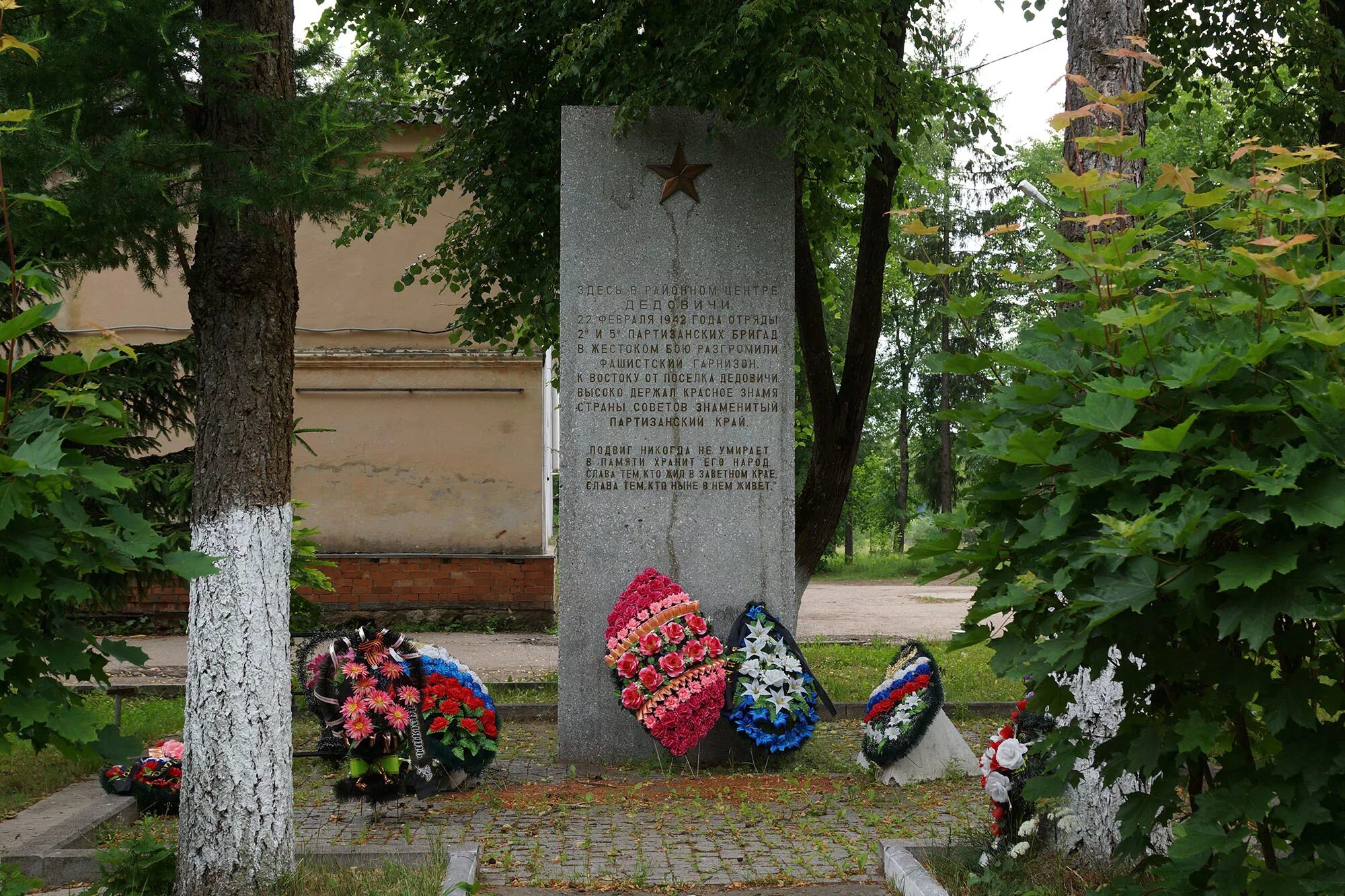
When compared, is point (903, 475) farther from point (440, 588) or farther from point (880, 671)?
point (880, 671)

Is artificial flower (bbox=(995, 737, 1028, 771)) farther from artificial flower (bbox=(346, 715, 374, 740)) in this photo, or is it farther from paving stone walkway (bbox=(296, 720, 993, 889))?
artificial flower (bbox=(346, 715, 374, 740))

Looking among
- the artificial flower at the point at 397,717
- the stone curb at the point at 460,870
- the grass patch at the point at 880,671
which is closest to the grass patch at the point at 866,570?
the grass patch at the point at 880,671

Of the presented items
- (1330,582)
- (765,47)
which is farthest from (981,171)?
Result: (1330,582)

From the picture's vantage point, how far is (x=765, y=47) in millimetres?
7090

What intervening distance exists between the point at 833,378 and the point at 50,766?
20.3 feet

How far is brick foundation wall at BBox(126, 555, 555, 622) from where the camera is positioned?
576 inches

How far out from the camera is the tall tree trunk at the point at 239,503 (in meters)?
4.41

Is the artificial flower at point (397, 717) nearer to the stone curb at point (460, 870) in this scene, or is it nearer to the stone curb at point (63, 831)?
the stone curb at point (460, 870)

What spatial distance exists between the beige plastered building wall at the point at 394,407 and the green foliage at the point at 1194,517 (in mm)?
11893

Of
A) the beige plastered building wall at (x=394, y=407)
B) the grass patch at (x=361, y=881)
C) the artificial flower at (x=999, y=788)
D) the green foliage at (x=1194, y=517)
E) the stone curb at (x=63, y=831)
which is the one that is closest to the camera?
the green foliage at (x=1194, y=517)

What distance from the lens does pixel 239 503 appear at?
453 cm

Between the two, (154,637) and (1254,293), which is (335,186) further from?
(154,637)

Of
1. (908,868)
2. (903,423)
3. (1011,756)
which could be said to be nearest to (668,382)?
(1011,756)

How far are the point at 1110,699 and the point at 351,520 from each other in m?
11.5
